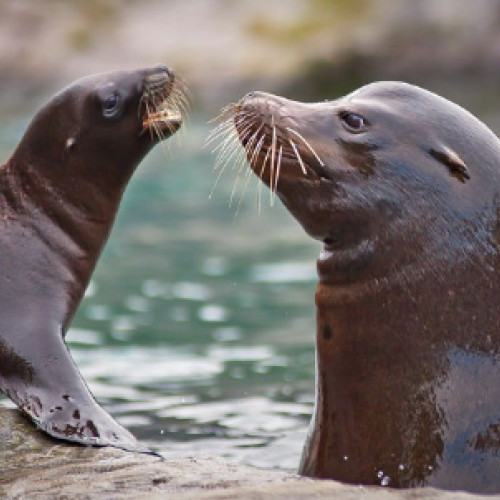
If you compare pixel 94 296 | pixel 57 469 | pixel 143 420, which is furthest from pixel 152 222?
pixel 57 469

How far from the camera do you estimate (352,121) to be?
15.5 feet

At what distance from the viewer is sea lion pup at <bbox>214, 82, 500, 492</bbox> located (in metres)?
4.50

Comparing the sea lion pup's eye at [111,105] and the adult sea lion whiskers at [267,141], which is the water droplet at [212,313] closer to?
the sea lion pup's eye at [111,105]

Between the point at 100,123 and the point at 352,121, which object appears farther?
the point at 100,123

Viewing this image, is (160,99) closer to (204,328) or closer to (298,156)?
(298,156)

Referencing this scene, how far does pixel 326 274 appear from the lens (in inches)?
185

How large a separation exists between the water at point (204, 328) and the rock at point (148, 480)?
145 centimetres

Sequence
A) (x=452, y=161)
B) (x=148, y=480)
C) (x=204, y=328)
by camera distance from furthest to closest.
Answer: (x=204, y=328), (x=452, y=161), (x=148, y=480)

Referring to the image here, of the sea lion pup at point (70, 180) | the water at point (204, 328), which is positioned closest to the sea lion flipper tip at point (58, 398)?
the sea lion pup at point (70, 180)

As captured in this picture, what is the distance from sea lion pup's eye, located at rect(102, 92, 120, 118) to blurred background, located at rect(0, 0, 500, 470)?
79 centimetres

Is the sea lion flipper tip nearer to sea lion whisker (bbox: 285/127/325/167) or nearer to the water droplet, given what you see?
sea lion whisker (bbox: 285/127/325/167)

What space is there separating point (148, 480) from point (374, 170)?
1.26 metres

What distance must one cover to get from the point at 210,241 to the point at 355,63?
1218cm

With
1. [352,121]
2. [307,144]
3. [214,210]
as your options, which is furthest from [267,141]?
[214,210]
